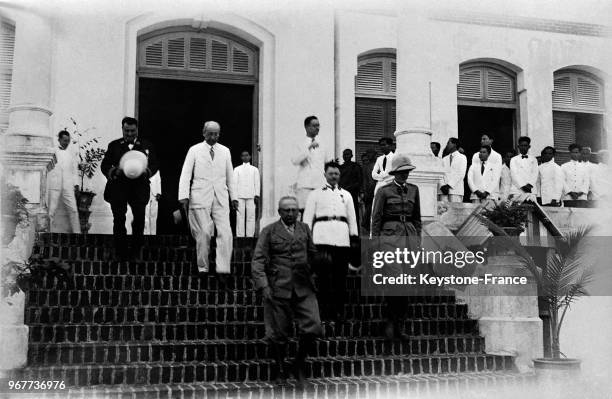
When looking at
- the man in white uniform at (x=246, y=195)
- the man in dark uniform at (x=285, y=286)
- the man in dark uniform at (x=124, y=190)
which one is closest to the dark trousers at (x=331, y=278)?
the man in dark uniform at (x=285, y=286)

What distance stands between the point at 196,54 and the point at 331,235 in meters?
6.95

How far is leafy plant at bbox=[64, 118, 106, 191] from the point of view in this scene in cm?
1237

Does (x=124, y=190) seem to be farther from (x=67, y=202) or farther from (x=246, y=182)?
(x=246, y=182)

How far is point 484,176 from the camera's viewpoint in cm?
1284

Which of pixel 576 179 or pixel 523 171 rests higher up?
pixel 523 171

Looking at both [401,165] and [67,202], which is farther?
[67,202]

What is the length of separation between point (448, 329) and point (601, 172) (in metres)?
6.30

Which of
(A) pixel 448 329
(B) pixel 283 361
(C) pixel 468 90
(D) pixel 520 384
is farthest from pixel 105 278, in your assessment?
(C) pixel 468 90

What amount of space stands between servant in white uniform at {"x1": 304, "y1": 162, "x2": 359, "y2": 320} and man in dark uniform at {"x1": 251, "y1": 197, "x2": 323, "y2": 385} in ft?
3.05

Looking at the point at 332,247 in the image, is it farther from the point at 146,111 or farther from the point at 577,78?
the point at 577,78

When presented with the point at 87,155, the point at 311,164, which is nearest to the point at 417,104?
the point at 311,164

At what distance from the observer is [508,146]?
15844 mm

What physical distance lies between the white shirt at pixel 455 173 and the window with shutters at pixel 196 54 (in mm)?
4053

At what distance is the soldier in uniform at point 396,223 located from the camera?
8.02 metres
